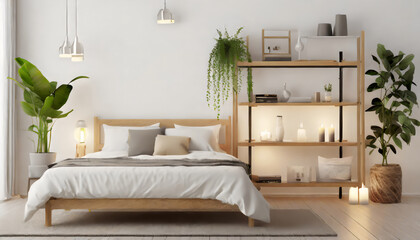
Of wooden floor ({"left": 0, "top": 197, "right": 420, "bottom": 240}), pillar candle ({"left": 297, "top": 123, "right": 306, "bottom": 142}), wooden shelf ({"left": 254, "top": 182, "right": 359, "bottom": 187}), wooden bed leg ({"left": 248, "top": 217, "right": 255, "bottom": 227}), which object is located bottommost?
wooden floor ({"left": 0, "top": 197, "right": 420, "bottom": 240})

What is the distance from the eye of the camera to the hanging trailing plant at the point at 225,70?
19.7 feet

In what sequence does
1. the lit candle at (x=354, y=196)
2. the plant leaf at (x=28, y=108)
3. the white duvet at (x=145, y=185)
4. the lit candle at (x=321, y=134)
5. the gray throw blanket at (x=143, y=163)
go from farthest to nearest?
the lit candle at (x=321, y=134), the plant leaf at (x=28, y=108), the lit candle at (x=354, y=196), the gray throw blanket at (x=143, y=163), the white duvet at (x=145, y=185)

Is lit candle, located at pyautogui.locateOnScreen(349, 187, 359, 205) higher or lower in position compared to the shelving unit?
lower

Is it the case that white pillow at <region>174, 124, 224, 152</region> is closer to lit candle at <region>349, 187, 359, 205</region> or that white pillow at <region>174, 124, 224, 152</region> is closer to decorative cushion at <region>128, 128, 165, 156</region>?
decorative cushion at <region>128, 128, 165, 156</region>

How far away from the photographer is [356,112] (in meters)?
6.30

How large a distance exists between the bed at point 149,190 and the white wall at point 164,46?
6.52 feet

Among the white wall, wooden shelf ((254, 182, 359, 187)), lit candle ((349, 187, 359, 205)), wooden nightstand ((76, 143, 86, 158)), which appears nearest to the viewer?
lit candle ((349, 187, 359, 205))

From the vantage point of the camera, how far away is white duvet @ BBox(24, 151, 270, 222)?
429cm

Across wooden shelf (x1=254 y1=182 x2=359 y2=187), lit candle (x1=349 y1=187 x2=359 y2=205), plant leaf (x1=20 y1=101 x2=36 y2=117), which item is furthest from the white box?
plant leaf (x1=20 y1=101 x2=36 y2=117)

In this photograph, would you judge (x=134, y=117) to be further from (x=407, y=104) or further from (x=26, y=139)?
(x=407, y=104)

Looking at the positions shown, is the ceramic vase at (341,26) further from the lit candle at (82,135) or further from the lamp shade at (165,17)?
the lit candle at (82,135)

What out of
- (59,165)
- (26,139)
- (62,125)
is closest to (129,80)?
(62,125)

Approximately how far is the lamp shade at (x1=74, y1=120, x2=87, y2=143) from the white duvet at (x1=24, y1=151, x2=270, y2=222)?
1.77 meters

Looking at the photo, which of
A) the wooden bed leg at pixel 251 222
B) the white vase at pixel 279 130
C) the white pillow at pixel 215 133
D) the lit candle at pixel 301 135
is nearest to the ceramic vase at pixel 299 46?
the white vase at pixel 279 130
